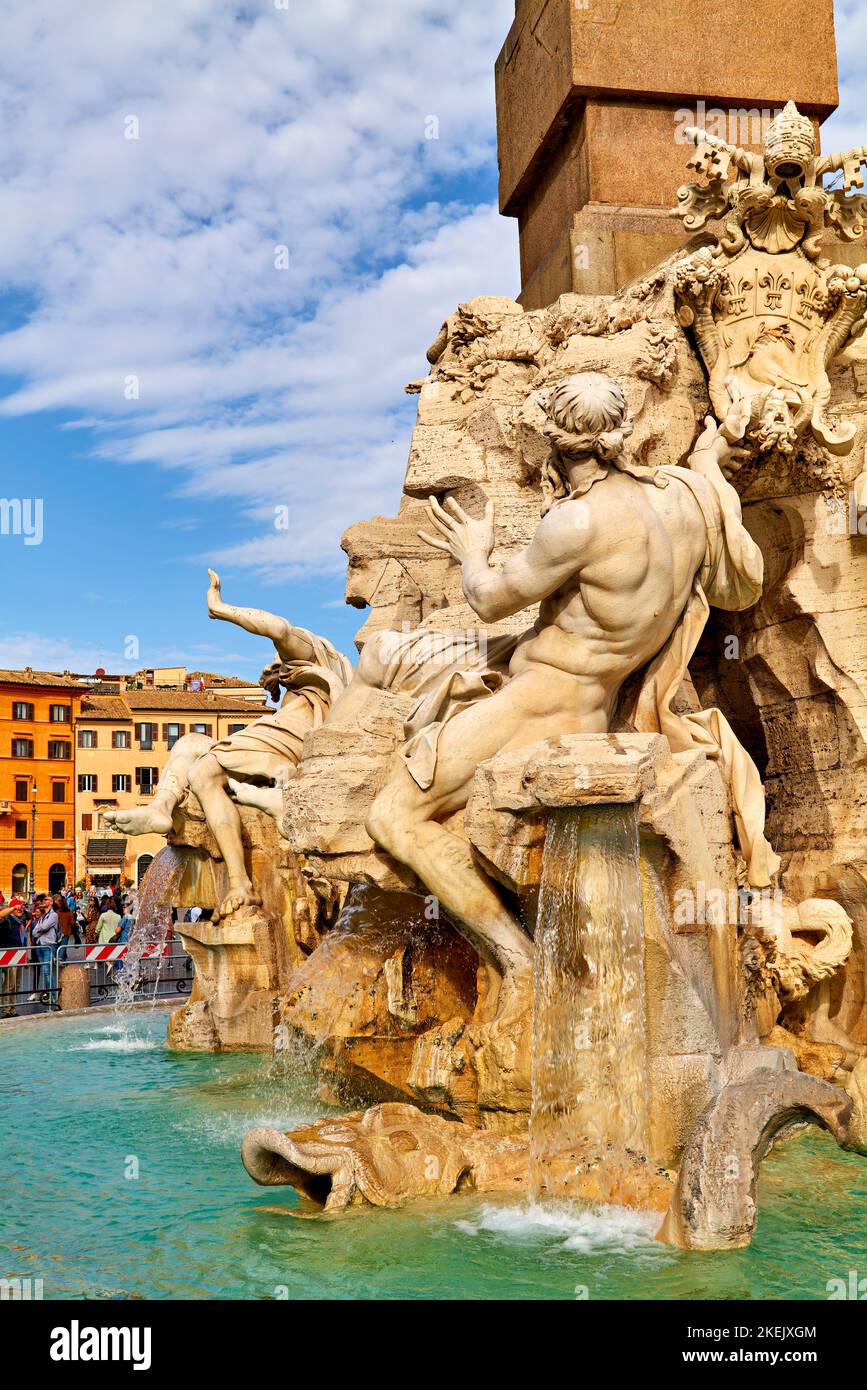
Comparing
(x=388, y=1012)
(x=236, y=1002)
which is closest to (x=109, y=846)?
(x=236, y=1002)

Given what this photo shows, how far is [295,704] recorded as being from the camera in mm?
8359

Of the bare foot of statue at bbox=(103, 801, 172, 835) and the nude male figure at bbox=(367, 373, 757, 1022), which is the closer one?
the nude male figure at bbox=(367, 373, 757, 1022)

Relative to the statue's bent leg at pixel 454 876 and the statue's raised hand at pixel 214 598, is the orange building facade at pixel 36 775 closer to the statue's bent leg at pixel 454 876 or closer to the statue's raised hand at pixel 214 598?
the statue's raised hand at pixel 214 598

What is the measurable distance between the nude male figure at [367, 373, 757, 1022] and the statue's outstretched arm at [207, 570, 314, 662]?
3.05 m

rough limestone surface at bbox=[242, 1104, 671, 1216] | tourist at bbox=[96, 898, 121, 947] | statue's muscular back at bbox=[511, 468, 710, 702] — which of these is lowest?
rough limestone surface at bbox=[242, 1104, 671, 1216]

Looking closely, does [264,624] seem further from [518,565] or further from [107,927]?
[107,927]

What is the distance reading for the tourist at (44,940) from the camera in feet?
37.7

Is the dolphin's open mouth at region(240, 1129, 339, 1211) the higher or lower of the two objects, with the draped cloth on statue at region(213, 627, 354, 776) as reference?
lower

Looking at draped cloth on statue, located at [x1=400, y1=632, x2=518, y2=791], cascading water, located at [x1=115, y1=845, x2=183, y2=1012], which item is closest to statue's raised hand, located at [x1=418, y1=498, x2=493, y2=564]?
draped cloth on statue, located at [x1=400, y1=632, x2=518, y2=791]

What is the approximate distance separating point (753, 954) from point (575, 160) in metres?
5.06

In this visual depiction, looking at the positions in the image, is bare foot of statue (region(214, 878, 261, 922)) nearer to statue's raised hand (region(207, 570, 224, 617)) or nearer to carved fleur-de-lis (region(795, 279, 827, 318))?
statue's raised hand (region(207, 570, 224, 617))

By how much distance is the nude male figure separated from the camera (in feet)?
16.3

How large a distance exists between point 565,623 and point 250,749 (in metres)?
3.54

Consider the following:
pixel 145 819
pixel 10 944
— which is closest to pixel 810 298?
pixel 145 819
